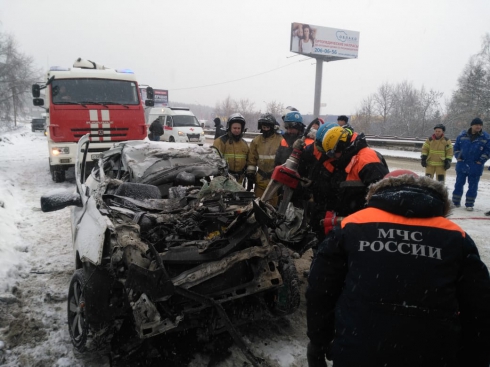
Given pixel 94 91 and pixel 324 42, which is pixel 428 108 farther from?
pixel 94 91

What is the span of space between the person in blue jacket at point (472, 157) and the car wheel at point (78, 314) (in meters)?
7.28

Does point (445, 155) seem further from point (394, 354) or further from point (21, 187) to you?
point (21, 187)

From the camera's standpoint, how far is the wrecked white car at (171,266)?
7.86 ft

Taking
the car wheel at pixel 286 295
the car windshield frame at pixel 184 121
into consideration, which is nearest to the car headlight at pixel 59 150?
the car wheel at pixel 286 295

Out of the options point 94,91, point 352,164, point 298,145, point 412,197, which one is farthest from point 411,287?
point 94,91

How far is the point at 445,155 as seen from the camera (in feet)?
25.5

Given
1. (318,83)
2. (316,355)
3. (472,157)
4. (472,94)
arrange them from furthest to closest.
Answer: (318,83) → (472,94) → (472,157) → (316,355)

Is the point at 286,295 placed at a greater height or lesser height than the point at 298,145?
lesser

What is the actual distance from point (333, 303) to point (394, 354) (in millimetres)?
335

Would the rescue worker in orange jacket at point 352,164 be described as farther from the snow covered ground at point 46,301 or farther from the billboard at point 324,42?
the billboard at point 324,42

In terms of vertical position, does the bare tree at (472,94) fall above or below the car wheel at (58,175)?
above

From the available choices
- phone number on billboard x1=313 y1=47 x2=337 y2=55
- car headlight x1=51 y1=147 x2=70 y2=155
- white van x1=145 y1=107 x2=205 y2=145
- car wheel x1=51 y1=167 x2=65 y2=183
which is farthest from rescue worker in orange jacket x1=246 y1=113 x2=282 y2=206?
phone number on billboard x1=313 y1=47 x2=337 y2=55

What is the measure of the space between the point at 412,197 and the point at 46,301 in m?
3.46

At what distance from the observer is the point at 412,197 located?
1.37 m
